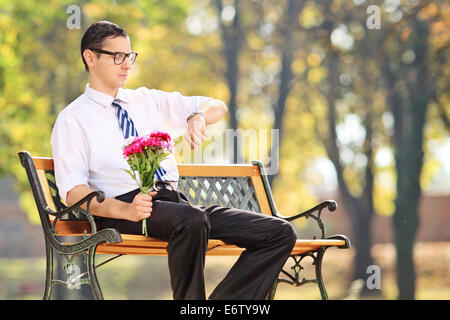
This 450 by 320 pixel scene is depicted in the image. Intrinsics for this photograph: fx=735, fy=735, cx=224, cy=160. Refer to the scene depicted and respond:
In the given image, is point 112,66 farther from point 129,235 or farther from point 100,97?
point 129,235

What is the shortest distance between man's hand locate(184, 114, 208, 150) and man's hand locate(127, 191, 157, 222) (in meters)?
0.45

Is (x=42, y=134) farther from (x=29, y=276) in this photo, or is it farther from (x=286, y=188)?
(x=29, y=276)

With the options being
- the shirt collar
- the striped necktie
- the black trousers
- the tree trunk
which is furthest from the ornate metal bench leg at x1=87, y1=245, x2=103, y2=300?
the tree trunk

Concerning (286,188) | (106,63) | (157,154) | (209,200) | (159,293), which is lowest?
(159,293)

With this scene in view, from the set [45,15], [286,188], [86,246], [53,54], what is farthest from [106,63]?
[286,188]

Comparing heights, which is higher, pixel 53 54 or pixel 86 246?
pixel 53 54

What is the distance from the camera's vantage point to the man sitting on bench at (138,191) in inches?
141

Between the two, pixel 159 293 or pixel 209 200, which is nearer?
pixel 209 200

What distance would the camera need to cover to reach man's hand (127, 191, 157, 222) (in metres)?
3.63

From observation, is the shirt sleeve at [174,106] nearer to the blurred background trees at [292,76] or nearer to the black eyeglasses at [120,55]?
the black eyeglasses at [120,55]

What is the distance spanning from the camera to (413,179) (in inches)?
565

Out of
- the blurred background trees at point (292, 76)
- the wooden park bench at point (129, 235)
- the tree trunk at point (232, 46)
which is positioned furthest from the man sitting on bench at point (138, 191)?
the tree trunk at point (232, 46)

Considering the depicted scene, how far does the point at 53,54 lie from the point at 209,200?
32.0 feet

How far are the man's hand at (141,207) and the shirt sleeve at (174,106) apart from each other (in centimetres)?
79
